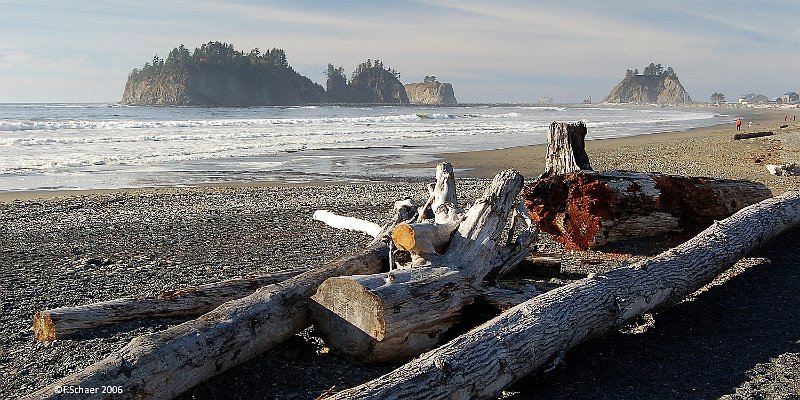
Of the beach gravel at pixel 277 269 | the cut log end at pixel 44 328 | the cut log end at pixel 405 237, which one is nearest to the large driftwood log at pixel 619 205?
the beach gravel at pixel 277 269

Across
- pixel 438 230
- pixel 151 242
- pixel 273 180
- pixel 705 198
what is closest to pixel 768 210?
pixel 705 198

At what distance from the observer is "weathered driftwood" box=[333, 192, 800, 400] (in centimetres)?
349

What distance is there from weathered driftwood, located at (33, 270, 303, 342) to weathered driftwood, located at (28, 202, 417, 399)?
0.56m

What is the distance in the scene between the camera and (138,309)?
475cm

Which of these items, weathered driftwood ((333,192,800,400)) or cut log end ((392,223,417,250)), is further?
cut log end ((392,223,417,250))

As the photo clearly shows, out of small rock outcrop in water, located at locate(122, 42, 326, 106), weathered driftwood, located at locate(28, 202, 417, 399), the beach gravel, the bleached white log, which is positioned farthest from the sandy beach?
small rock outcrop in water, located at locate(122, 42, 326, 106)

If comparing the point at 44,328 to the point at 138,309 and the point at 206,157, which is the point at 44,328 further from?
the point at 206,157

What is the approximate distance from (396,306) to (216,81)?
136m

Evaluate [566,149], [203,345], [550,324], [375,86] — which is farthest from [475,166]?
[375,86]

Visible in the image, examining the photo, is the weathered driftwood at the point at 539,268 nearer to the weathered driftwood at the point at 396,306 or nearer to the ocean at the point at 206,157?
the weathered driftwood at the point at 396,306

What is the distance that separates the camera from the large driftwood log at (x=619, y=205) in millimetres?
7746

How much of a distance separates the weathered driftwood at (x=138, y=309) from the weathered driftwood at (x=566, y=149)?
466 cm

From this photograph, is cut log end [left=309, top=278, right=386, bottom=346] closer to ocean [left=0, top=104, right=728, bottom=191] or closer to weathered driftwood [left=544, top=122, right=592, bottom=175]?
weathered driftwood [left=544, top=122, right=592, bottom=175]

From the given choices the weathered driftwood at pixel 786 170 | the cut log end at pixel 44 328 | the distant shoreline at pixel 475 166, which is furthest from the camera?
the weathered driftwood at pixel 786 170
